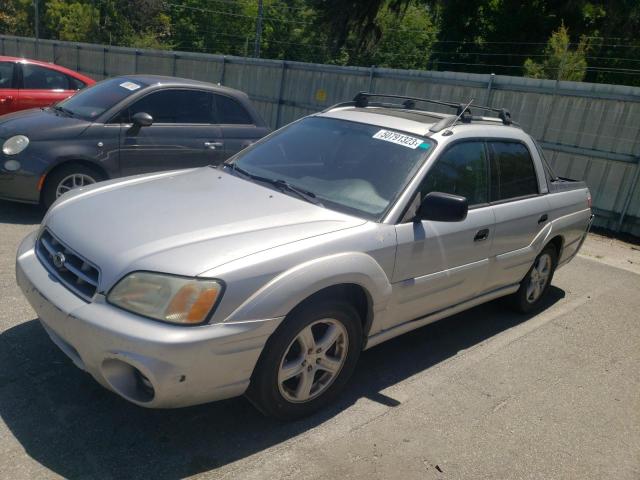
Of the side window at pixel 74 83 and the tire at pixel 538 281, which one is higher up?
the side window at pixel 74 83

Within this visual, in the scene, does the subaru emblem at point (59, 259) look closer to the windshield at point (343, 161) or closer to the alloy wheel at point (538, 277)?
the windshield at point (343, 161)

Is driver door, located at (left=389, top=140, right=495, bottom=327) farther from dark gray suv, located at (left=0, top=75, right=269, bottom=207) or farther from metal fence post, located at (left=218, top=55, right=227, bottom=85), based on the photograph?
metal fence post, located at (left=218, top=55, right=227, bottom=85)

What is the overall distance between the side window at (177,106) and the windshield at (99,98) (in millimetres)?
185

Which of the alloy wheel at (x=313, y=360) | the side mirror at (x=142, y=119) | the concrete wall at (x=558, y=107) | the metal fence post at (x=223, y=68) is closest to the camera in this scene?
the alloy wheel at (x=313, y=360)

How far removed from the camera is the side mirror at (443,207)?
3.33 m

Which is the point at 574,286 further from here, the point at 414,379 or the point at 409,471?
the point at 409,471

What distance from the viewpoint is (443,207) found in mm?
3348

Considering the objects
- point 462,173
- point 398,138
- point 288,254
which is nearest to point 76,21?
point 398,138

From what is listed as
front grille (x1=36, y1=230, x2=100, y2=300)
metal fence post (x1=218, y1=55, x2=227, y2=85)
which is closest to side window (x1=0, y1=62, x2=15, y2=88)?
front grille (x1=36, y1=230, x2=100, y2=300)

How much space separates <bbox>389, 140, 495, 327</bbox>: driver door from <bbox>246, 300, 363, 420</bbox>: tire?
45cm

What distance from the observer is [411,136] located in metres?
3.86

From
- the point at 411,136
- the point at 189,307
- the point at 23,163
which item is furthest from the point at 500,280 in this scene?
the point at 23,163

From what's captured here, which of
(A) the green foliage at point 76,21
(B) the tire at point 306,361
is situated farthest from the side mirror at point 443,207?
(A) the green foliage at point 76,21

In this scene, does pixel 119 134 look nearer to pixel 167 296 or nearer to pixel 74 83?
pixel 74 83
